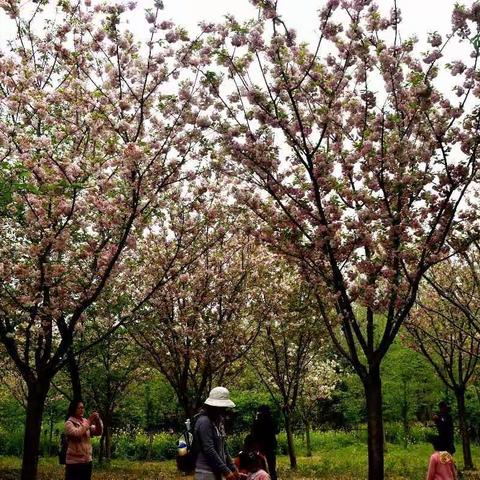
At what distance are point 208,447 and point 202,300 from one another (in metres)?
10.2

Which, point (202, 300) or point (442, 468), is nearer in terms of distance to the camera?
point (442, 468)

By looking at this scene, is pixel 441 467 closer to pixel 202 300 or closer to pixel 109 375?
pixel 202 300

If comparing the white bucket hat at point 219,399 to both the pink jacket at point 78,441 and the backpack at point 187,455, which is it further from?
the pink jacket at point 78,441

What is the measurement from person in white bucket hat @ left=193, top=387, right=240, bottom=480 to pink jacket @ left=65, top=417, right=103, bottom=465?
3.32 m

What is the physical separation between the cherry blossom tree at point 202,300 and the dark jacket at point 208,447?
8.05 meters

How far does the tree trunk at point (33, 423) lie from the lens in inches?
433

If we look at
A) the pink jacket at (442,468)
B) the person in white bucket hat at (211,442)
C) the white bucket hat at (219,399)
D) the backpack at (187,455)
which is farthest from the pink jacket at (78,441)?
the pink jacket at (442,468)

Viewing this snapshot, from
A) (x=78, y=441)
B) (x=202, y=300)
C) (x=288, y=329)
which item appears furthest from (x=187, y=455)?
(x=288, y=329)

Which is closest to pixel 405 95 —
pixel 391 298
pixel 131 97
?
pixel 391 298

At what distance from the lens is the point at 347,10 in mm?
8750

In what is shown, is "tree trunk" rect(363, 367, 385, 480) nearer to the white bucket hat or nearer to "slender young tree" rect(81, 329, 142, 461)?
the white bucket hat

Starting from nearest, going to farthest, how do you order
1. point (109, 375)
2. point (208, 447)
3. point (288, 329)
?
point (208, 447)
point (288, 329)
point (109, 375)

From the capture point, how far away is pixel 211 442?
627 centimetres

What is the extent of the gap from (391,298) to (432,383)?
2055 centimetres
